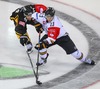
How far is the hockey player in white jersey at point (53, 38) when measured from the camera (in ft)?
20.6

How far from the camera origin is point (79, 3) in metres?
9.38

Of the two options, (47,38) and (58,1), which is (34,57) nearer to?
(47,38)

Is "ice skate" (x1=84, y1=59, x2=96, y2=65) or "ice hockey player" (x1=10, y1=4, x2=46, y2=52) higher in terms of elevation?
"ice hockey player" (x1=10, y1=4, x2=46, y2=52)

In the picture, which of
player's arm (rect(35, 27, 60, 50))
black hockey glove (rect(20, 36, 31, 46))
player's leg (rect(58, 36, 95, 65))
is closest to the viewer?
player's arm (rect(35, 27, 60, 50))

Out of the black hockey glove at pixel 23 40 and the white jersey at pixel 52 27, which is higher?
the white jersey at pixel 52 27

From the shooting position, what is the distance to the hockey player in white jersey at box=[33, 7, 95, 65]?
627 cm

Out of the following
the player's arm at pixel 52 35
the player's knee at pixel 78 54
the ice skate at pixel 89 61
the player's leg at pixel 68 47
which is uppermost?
the player's arm at pixel 52 35

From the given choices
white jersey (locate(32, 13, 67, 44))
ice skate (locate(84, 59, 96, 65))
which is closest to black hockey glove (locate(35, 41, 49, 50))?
white jersey (locate(32, 13, 67, 44))

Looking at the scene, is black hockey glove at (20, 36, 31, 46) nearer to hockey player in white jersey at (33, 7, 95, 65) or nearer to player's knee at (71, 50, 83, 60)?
hockey player in white jersey at (33, 7, 95, 65)

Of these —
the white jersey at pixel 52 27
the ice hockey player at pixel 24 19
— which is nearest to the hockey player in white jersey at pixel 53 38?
the white jersey at pixel 52 27

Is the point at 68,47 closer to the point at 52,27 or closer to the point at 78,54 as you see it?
the point at 78,54

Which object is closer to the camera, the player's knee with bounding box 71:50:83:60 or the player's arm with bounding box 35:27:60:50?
the player's arm with bounding box 35:27:60:50

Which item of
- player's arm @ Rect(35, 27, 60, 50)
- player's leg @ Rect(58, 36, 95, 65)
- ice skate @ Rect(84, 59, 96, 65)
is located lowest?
ice skate @ Rect(84, 59, 96, 65)

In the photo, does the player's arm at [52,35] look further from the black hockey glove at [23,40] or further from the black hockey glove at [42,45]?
the black hockey glove at [23,40]
